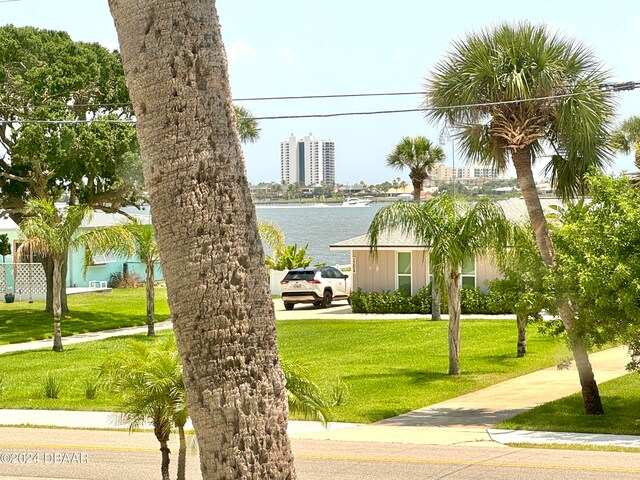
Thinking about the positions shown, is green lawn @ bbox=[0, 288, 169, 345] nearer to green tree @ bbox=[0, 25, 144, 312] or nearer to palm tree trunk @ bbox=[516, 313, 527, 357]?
green tree @ bbox=[0, 25, 144, 312]

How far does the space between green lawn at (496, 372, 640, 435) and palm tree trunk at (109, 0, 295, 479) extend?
14525 mm

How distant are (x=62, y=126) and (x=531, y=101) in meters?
22.4

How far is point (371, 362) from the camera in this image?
92.4 feet

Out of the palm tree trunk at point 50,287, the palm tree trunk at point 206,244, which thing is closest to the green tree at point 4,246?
the palm tree trunk at point 50,287

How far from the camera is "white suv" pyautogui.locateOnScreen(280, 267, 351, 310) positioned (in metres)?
45.6

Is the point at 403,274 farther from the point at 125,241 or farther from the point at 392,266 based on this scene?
the point at 125,241

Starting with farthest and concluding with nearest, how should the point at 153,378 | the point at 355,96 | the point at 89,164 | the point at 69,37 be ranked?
the point at 69,37, the point at 89,164, the point at 355,96, the point at 153,378

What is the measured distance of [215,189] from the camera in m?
4.65

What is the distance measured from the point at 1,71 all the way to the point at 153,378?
1235 inches

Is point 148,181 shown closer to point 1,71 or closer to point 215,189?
point 215,189

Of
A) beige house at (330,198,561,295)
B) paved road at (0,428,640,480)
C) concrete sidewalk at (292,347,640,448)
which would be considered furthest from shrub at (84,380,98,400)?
beige house at (330,198,561,295)

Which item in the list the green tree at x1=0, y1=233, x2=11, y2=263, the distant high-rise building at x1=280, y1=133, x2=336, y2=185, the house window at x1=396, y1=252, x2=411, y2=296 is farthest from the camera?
the distant high-rise building at x1=280, y1=133, x2=336, y2=185

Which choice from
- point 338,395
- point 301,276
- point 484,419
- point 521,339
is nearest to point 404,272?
point 301,276

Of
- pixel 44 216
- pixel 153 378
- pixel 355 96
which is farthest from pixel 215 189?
pixel 44 216
